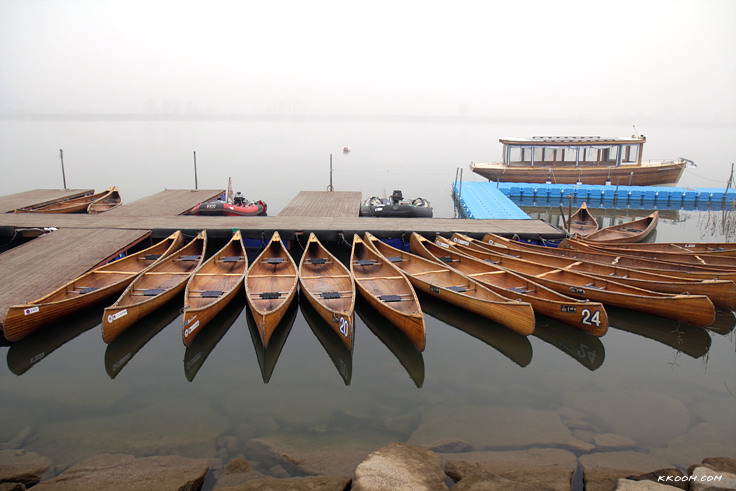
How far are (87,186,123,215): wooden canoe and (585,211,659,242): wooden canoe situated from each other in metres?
24.0

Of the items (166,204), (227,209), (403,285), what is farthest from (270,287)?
(166,204)

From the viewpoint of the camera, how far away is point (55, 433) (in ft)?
29.6

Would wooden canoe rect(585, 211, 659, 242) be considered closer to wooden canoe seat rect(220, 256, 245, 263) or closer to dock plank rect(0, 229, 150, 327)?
A: wooden canoe seat rect(220, 256, 245, 263)

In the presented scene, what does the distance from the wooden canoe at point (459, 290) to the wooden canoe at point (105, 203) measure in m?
15.8

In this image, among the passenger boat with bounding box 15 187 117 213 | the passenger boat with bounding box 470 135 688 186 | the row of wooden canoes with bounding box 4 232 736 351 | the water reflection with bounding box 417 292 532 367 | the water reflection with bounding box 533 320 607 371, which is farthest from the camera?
the passenger boat with bounding box 470 135 688 186

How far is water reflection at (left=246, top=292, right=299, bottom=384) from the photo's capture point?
11.7 metres

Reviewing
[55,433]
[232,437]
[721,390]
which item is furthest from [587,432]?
[55,433]

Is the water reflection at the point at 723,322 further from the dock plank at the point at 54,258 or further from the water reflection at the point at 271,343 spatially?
the dock plank at the point at 54,258

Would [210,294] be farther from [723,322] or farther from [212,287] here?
[723,322]

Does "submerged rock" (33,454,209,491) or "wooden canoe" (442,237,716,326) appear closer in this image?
"submerged rock" (33,454,209,491)

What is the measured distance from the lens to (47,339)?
12516 millimetres

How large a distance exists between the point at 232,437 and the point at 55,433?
335 cm

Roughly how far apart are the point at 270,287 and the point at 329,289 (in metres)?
1.79

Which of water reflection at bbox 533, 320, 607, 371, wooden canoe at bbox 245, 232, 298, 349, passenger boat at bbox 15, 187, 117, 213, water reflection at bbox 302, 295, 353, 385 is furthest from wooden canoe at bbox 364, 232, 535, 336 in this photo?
passenger boat at bbox 15, 187, 117, 213
